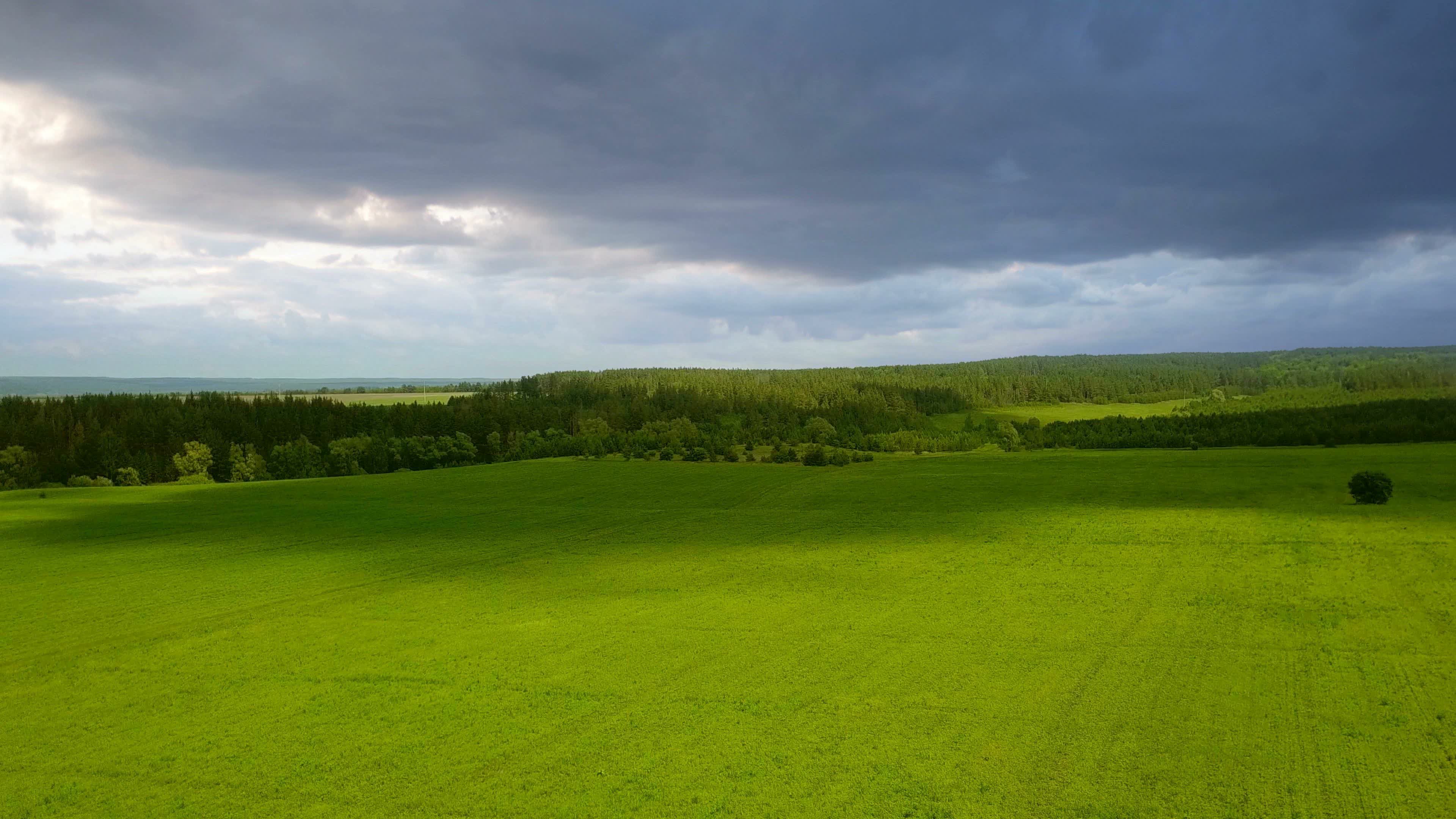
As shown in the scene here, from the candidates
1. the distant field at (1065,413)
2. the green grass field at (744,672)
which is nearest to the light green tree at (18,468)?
the green grass field at (744,672)

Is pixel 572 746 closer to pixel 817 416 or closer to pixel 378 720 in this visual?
pixel 378 720

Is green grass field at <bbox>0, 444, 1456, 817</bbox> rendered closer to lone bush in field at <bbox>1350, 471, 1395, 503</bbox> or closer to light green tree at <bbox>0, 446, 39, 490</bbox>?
lone bush in field at <bbox>1350, 471, 1395, 503</bbox>

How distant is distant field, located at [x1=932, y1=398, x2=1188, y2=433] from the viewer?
176625mm

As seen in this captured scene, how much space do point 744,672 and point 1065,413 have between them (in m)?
181

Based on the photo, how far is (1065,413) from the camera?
624ft

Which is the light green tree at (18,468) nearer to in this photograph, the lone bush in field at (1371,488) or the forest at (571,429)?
the forest at (571,429)

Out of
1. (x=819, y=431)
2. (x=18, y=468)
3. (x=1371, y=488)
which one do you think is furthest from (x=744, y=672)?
(x=18, y=468)

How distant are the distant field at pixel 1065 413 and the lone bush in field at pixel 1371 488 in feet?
339

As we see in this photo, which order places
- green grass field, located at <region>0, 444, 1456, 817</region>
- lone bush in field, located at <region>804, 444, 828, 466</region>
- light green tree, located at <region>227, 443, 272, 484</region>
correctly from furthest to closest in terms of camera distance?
light green tree, located at <region>227, 443, 272, 484</region>
lone bush in field, located at <region>804, 444, 828, 466</region>
green grass field, located at <region>0, 444, 1456, 817</region>

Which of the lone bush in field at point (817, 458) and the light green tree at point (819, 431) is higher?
the light green tree at point (819, 431)

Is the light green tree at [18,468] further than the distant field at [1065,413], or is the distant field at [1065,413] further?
the distant field at [1065,413]

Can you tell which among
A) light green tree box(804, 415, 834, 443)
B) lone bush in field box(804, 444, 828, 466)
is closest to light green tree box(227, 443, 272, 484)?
lone bush in field box(804, 444, 828, 466)

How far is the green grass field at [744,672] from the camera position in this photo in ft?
57.6

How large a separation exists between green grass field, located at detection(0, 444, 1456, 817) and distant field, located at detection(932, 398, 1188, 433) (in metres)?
123
